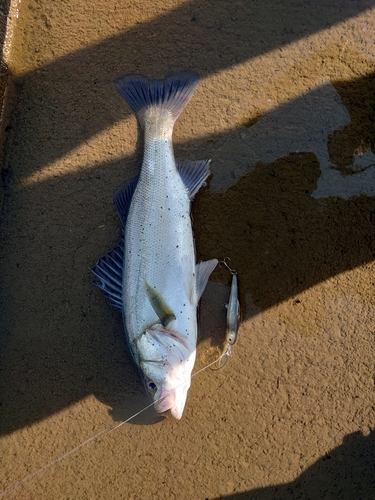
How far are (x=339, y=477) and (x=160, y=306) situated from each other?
2.13 meters

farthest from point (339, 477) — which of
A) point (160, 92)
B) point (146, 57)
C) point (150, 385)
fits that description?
point (146, 57)

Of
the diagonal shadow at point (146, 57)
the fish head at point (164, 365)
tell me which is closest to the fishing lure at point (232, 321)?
the fish head at point (164, 365)

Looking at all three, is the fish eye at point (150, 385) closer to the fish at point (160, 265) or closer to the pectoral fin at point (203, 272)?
the fish at point (160, 265)

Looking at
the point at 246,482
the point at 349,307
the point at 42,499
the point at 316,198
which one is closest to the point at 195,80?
the point at 316,198

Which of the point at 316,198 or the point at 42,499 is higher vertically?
the point at 316,198

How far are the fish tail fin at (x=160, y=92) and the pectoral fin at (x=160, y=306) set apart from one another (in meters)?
1.52

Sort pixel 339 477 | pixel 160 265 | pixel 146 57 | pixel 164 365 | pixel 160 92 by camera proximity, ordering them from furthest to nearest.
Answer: pixel 146 57, pixel 160 92, pixel 339 477, pixel 160 265, pixel 164 365

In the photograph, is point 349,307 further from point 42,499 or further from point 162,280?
point 42,499

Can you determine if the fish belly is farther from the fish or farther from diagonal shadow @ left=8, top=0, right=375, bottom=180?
diagonal shadow @ left=8, top=0, right=375, bottom=180

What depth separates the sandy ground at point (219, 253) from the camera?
330 centimetres

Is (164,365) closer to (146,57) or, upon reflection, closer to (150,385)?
(150,385)

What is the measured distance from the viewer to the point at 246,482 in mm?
3281

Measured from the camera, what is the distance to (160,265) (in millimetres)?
3070

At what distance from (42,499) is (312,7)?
505 centimetres
